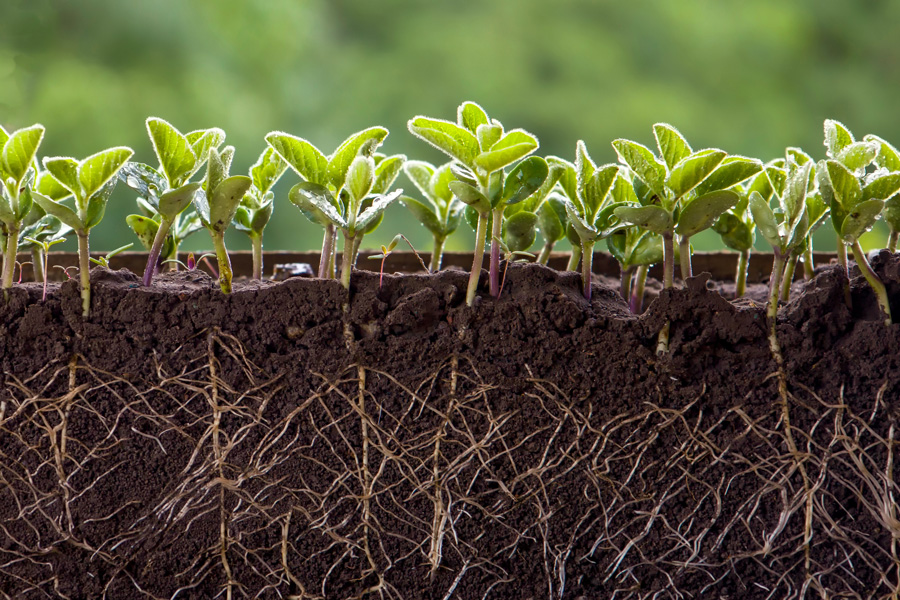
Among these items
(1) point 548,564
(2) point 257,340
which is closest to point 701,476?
(1) point 548,564

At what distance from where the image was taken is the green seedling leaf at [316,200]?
618 mm

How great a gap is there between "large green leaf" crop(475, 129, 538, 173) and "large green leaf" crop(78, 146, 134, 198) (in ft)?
0.92

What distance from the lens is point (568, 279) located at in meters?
0.65

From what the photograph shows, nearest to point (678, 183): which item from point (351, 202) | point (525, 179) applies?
point (525, 179)

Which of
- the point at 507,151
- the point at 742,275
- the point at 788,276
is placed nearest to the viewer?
the point at 507,151

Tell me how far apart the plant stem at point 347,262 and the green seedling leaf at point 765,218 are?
13.2 inches

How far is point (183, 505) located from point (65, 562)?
12 cm

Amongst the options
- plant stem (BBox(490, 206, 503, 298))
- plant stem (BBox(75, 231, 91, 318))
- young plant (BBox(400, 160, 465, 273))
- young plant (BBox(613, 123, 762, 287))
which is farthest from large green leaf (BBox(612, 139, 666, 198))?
plant stem (BBox(75, 231, 91, 318))

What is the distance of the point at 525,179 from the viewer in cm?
63

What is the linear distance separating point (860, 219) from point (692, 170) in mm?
137

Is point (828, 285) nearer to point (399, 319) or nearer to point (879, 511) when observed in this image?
point (879, 511)

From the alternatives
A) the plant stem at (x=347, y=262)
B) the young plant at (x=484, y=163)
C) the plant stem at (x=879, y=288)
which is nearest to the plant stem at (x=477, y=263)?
the young plant at (x=484, y=163)

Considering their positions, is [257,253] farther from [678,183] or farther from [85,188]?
[678,183]

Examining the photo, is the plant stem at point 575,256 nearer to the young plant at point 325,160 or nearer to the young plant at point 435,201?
the young plant at point 435,201
